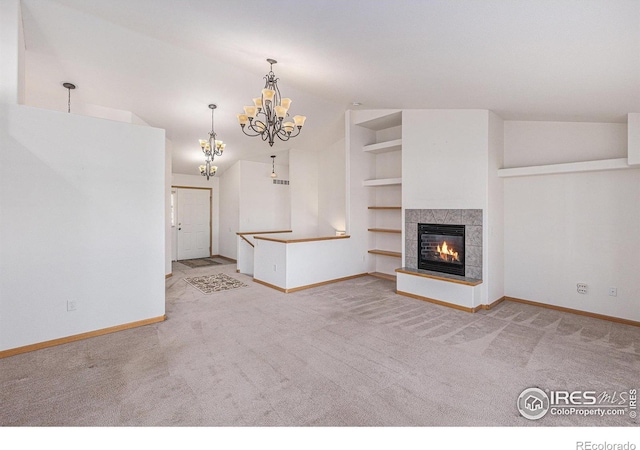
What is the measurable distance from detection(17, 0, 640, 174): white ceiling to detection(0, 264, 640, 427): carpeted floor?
2.72m

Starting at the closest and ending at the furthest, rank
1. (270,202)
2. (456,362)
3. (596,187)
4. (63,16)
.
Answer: (456,362)
(63,16)
(596,187)
(270,202)

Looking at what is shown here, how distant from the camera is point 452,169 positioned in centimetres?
470

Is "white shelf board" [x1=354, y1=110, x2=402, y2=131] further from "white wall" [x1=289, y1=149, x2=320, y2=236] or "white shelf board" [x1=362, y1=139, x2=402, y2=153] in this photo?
"white wall" [x1=289, y1=149, x2=320, y2=236]

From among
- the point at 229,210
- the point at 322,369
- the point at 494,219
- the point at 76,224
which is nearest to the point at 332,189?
the point at 229,210

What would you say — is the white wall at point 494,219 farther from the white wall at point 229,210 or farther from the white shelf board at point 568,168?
the white wall at point 229,210

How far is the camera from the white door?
931 centimetres

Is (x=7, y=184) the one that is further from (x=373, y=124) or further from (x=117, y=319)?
(x=373, y=124)

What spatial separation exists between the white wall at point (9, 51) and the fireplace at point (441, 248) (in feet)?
18.0

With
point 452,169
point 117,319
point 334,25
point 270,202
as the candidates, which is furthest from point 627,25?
point 270,202

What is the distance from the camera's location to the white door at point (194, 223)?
9310 millimetres

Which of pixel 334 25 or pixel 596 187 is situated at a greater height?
pixel 334 25

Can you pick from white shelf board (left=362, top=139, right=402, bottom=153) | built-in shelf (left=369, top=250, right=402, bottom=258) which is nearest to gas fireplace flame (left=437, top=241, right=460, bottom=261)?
built-in shelf (left=369, top=250, right=402, bottom=258)

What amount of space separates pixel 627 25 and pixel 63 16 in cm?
527

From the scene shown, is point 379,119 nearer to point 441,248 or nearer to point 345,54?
point 345,54
